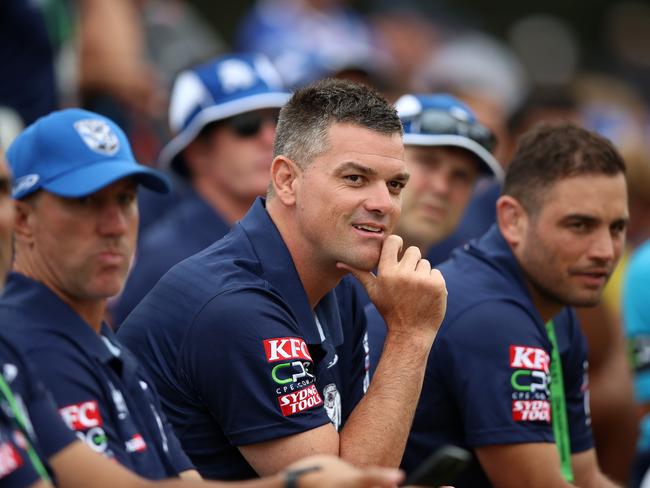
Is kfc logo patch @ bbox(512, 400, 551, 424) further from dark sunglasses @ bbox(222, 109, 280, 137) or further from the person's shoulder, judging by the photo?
dark sunglasses @ bbox(222, 109, 280, 137)

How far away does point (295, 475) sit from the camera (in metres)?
3.15

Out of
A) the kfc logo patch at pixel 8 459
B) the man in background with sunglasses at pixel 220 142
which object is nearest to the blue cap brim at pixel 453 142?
the man in background with sunglasses at pixel 220 142

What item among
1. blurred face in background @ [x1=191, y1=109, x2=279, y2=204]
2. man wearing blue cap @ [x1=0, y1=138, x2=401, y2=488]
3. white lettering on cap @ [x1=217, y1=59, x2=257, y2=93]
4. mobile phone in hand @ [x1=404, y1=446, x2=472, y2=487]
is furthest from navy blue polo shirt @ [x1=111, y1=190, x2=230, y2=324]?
mobile phone in hand @ [x1=404, y1=446, x2=472, y2=487]

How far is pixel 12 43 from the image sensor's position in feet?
23.4

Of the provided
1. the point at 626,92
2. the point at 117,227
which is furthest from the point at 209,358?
the point at 626,92

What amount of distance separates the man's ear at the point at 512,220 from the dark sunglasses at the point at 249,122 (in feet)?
6.68

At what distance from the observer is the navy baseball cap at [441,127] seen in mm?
6461

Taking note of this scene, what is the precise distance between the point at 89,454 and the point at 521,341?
6.58 ft

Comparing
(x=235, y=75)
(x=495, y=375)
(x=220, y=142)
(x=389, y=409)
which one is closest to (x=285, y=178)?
(x=389, y=409)

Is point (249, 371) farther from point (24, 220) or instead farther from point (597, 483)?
point (597, 483)

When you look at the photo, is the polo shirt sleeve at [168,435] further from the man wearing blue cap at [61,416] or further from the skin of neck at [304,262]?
the skin of neck at [304,262]

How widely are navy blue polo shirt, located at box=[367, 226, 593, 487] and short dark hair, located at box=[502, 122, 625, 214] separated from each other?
283 millimetres

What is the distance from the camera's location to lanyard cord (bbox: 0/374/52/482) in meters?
3.18

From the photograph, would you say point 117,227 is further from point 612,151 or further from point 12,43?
point 12,43
